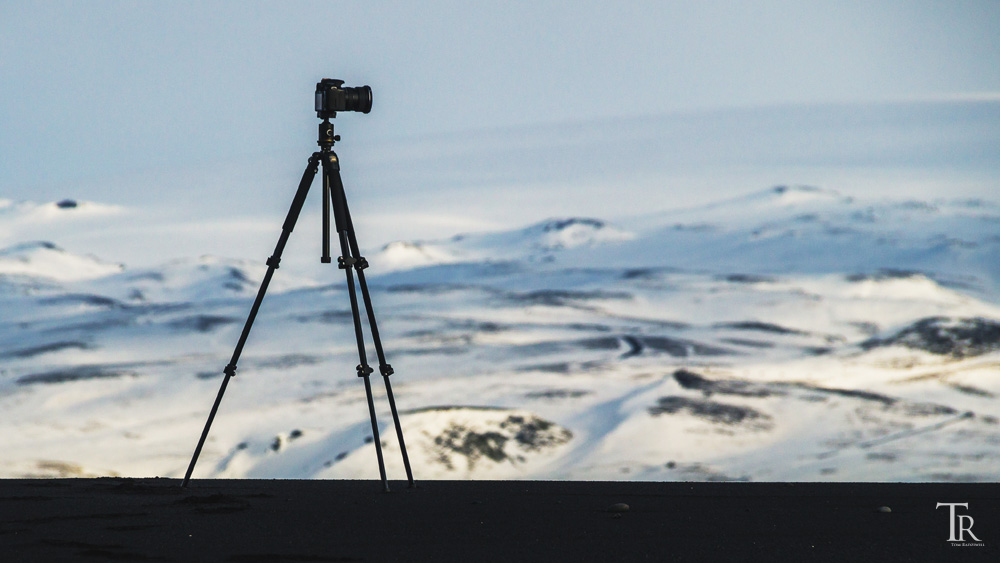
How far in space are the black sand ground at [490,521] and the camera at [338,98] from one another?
2.24 meters

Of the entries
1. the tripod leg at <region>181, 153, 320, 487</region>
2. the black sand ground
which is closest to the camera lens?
the tripod leg at <region>181, 153, 320, 487</region>

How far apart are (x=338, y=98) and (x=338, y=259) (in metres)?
0.93

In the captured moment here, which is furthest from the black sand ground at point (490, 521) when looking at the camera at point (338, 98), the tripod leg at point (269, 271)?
the camera at point (338, 98)

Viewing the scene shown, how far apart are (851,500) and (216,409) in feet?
12.0

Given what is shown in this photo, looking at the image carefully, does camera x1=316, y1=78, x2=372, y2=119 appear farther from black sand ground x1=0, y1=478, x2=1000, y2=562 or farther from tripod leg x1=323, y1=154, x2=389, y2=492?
black sand ground x1=0, y1=478, x2=1000, y2=562

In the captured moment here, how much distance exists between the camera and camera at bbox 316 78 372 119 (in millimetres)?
6117

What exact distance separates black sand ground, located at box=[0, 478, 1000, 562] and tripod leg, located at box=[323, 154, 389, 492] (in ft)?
1.60

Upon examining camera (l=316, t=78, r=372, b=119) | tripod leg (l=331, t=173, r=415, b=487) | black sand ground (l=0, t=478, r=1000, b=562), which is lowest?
black sand ground (l=0, t=478, r=1000, b=562)

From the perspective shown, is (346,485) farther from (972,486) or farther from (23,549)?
(972,486)

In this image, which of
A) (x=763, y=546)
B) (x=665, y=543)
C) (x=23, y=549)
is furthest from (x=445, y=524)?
(x=23, y=549)

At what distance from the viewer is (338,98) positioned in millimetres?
6125

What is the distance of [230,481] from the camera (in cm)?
710

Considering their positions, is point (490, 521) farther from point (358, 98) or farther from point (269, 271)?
point (358, 98)

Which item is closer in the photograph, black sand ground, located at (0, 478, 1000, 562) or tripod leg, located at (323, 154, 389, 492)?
black sand ground, located at (0, 478, 1000, 562)
